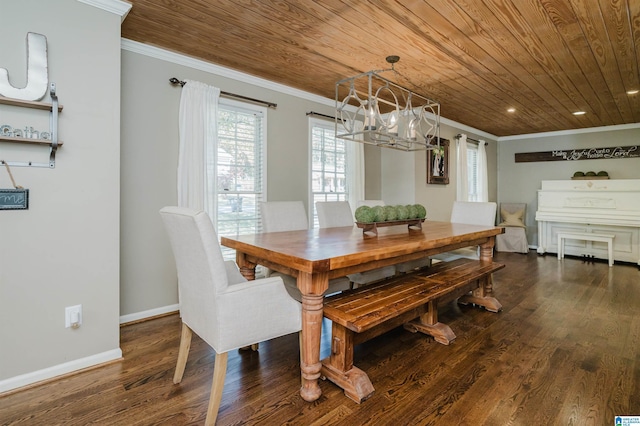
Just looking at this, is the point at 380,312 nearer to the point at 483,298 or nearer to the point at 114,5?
the point at 483,298

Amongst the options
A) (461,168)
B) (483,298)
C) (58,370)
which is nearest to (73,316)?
(58,370)

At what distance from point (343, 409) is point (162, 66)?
3.08 m

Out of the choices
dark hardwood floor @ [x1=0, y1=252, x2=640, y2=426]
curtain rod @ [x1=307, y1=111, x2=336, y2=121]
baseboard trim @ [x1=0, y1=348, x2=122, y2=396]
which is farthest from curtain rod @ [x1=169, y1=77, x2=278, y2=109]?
baseboard trim @ [x1=0, y1=348, x2=122, y2=396]

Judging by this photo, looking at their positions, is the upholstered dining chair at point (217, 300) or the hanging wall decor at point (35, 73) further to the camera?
the hanging wall decor at point (35, 73)

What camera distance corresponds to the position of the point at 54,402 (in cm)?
174

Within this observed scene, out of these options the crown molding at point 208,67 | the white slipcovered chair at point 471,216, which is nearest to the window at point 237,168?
the crown molding at point 208,67

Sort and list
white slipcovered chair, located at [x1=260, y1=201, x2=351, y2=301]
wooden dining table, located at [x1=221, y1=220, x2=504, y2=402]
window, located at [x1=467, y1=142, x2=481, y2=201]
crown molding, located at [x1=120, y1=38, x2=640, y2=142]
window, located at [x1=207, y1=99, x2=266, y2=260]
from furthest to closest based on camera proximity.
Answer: window, located at [x1=467, y1=142, x2=481, y2=201] < window, located at [x1=207, y1=99, x2=266, y2=260] < white slipcovered chair, located at [x1=260, y1=201, x2=351, y2=301] < crown molding, located at [x1=120, y1=38, x2=640, y2=142] < wooden dining table, located at [x1=221, y1=220, x2=504, y2=402]

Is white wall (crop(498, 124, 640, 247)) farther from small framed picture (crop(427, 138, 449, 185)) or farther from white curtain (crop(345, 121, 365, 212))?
white curtain (crop(345, 121, 365, 212))

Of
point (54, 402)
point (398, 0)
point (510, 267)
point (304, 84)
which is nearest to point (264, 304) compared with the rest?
point (54, 402)

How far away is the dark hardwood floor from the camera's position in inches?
64.2

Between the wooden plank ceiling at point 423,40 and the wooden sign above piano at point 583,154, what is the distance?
2416 millimetres

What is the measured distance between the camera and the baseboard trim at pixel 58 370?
185 cm

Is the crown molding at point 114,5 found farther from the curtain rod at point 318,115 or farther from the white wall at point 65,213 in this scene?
the curtain rod at point 318,115

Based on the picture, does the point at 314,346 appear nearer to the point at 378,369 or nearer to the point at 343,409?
the point at 343,409
